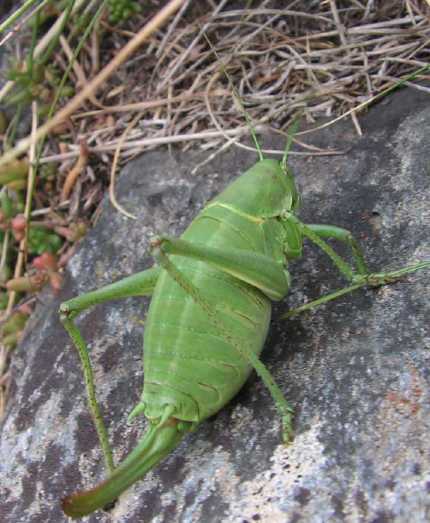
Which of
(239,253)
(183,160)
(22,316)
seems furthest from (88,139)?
(239,253)

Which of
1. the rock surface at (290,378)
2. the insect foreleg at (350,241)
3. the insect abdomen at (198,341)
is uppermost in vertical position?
the insect abdomen at (198,341)

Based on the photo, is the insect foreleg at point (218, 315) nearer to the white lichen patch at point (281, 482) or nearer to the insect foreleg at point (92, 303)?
the white lichen patch at point (281, 482)

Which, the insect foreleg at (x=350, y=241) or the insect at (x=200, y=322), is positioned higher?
the insect at (x=200, y=322)

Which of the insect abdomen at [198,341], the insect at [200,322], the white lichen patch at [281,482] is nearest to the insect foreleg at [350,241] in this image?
the insect at [200,322]

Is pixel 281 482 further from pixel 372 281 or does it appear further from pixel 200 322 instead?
pixel 372 281

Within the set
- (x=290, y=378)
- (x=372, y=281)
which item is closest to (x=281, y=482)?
Answer: (x=290, y=378)

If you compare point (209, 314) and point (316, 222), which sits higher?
point (209, 314)

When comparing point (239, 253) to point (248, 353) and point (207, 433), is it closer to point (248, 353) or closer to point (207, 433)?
point (248, 353)
